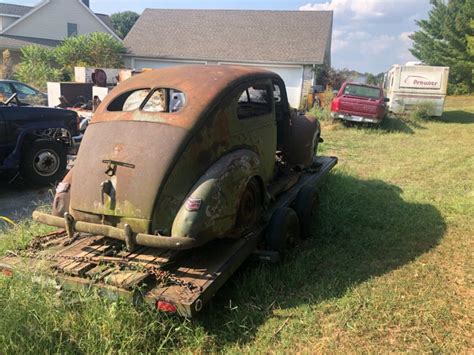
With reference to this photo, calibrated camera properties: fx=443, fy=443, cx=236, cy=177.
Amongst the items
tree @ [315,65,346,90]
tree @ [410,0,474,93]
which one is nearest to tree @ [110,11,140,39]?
tree @ [410,0,474,93]

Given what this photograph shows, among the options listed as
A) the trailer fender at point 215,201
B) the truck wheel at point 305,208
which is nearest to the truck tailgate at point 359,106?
the truck wheel at point 305,208

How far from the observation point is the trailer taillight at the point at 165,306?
329cm

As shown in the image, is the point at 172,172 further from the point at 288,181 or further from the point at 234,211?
A: the point at 288,181

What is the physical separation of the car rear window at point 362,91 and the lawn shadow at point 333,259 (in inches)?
365

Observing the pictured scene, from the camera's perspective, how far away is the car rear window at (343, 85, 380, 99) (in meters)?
15.9

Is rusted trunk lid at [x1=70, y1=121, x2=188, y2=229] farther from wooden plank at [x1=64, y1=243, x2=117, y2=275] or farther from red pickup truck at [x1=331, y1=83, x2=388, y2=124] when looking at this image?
red pickup truck at [x1=331, y1=83, x2=388, y2=124]

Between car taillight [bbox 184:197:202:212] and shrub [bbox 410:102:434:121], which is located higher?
shrub [bbox 410:102:434:121]

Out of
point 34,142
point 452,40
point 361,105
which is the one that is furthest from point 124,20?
point 34,142

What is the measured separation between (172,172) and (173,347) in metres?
1.37

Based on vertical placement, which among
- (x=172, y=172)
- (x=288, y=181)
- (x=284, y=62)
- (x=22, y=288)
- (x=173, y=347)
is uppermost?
(x=284, y=62)

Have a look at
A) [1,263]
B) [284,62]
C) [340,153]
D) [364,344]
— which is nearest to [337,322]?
[364,344]

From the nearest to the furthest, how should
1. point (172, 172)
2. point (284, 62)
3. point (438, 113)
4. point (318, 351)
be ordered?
point (318, 351) → point (172, 172) → point (438, 113) → point (284, 62)

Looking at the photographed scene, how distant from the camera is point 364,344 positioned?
11.3 ft

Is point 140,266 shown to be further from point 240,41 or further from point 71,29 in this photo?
point 71,29
